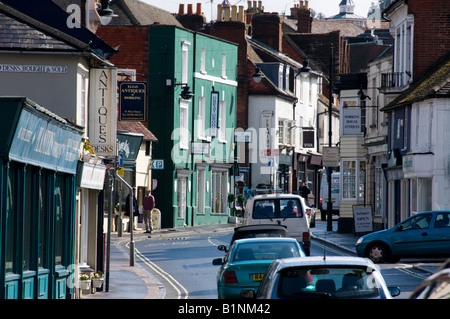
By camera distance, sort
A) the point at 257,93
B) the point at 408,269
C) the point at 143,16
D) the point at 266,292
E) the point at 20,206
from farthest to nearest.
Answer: the point at 257,93, the point at 143,16, the point at 408,269, the point at 20,206, the point at 266,292

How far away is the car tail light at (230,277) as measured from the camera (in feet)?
57.6

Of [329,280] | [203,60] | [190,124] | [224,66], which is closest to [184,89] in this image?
[190,124]

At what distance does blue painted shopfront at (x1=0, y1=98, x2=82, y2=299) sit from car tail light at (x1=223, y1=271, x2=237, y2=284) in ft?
10.7

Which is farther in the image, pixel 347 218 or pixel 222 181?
pixel 222 181

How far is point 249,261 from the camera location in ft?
58.6

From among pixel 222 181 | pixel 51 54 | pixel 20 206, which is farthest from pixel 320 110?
pixel 20 206

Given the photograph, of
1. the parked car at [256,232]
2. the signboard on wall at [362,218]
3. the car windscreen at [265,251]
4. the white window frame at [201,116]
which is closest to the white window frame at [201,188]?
the white window frame at [201,116]

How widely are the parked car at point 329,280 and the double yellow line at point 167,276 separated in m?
9.98

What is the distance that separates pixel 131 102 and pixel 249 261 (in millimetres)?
22378

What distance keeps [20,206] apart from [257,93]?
5475 centimetres

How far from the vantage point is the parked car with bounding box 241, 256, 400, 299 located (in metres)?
11.5

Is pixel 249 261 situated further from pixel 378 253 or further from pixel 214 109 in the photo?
pixel 214 109
